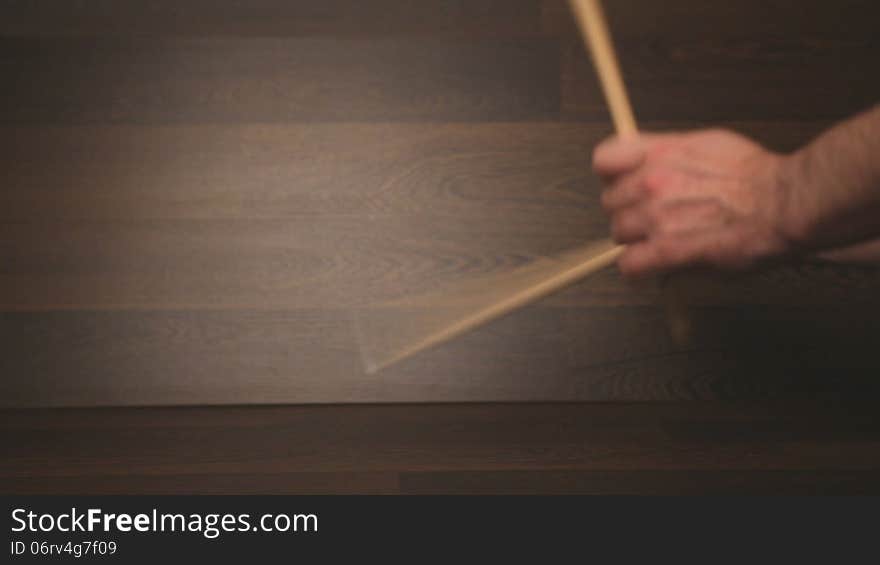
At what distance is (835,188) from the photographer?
521 mm

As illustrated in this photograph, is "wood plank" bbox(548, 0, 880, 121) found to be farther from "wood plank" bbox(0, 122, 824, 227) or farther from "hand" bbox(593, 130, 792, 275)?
"hand" bbox(593, 130, 792, 275)

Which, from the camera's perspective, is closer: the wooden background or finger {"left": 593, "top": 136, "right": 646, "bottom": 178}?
finger {"left": 593, "top": 136, "right": 646, "bottom": 178}

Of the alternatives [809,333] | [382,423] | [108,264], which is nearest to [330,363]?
[382,423]

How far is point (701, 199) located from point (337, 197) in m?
0.53

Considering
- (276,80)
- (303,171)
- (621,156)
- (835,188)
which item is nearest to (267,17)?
(276,80)

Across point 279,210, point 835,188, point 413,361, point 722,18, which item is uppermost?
point 722,18

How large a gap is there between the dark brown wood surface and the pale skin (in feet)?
1.39

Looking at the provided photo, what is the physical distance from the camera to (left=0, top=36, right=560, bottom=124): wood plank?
101 centimetres

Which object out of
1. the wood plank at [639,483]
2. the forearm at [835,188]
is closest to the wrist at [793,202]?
the forearm at [835,188]

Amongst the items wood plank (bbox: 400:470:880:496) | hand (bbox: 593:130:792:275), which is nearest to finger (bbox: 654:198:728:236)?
hand (bbox: 593:130:792:275)

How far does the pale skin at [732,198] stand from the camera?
523mm

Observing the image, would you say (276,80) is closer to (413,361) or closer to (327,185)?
(327,185)

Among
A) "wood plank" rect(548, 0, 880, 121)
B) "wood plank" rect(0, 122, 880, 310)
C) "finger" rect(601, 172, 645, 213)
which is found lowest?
"finger" rect(601, 172, 645, 213)

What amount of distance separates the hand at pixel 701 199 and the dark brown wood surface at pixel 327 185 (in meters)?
0.43
